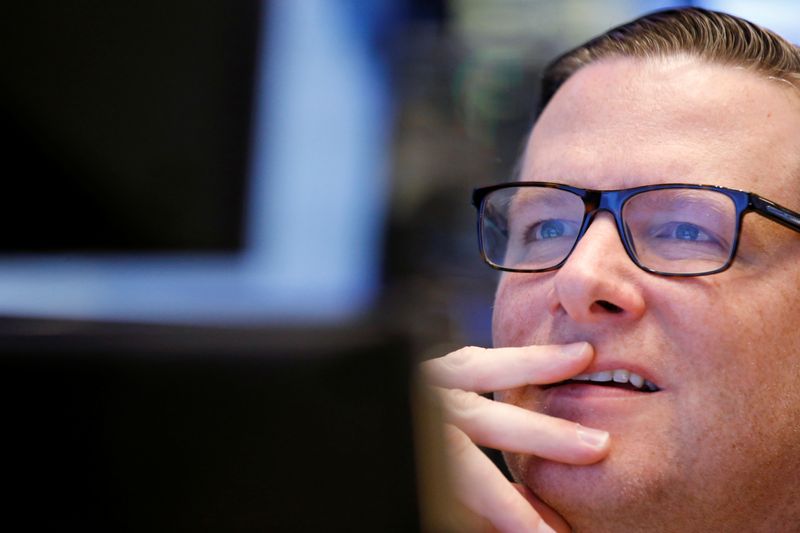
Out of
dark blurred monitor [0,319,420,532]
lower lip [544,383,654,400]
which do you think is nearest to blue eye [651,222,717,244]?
lower lip [544,383,654,400]

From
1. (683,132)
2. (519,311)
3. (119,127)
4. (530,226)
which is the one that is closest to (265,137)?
(119,127)

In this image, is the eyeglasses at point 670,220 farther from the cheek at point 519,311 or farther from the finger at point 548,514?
the finger at point 548,514

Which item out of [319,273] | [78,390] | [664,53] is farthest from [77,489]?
[319,273]

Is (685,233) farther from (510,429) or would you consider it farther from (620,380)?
(510,429)

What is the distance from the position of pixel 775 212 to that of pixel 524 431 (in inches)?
19.1

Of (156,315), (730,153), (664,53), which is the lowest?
(156,315)

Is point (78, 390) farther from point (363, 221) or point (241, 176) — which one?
point (363, 221)

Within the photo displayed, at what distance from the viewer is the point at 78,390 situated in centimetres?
43

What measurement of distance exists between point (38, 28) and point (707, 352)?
85.0 inches

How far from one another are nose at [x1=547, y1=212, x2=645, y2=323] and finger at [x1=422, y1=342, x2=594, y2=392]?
6 cm

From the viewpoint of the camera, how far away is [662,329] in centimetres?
111

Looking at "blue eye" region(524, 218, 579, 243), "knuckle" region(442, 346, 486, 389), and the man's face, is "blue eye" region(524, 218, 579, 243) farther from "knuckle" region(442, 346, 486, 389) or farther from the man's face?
"knuckle" region(442, 346, 486, 389)

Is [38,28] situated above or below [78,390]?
above

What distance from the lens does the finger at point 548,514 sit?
3.67ft
